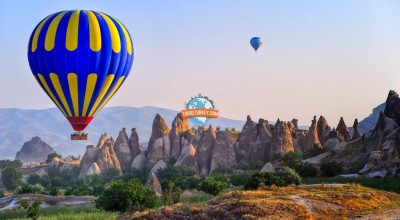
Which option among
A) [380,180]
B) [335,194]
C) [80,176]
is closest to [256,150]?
[80,176]

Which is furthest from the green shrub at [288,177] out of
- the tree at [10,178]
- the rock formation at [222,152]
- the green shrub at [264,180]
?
the tree at [10,178]

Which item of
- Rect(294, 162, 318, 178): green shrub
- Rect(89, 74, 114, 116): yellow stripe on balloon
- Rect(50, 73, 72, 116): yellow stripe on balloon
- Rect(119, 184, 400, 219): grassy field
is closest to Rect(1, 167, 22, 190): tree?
Rect(89, 74, 114, 116): yellow stripe on balloon

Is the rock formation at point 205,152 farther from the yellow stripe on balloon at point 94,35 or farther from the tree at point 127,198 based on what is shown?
the tree at point 127,198

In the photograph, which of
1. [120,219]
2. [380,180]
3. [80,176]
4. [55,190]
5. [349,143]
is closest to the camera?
[120,219]

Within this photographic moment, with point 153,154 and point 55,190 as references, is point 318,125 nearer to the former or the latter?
point 153,154

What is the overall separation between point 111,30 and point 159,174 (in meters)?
33.5

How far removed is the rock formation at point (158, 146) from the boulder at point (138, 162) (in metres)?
→ 0.85

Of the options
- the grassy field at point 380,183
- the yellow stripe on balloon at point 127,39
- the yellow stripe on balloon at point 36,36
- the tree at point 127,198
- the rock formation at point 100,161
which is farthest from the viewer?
the rock formation at point 100,161

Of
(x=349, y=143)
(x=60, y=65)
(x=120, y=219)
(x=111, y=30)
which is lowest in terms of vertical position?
(x=120, y=219)

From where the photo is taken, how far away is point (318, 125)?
319ft

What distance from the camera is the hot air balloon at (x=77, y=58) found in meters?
48.3

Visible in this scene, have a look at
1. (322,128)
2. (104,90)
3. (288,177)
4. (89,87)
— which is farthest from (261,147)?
(89,87)

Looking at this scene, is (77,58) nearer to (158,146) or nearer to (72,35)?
→ (72,35)

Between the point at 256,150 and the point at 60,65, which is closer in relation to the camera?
the point at 60,65
